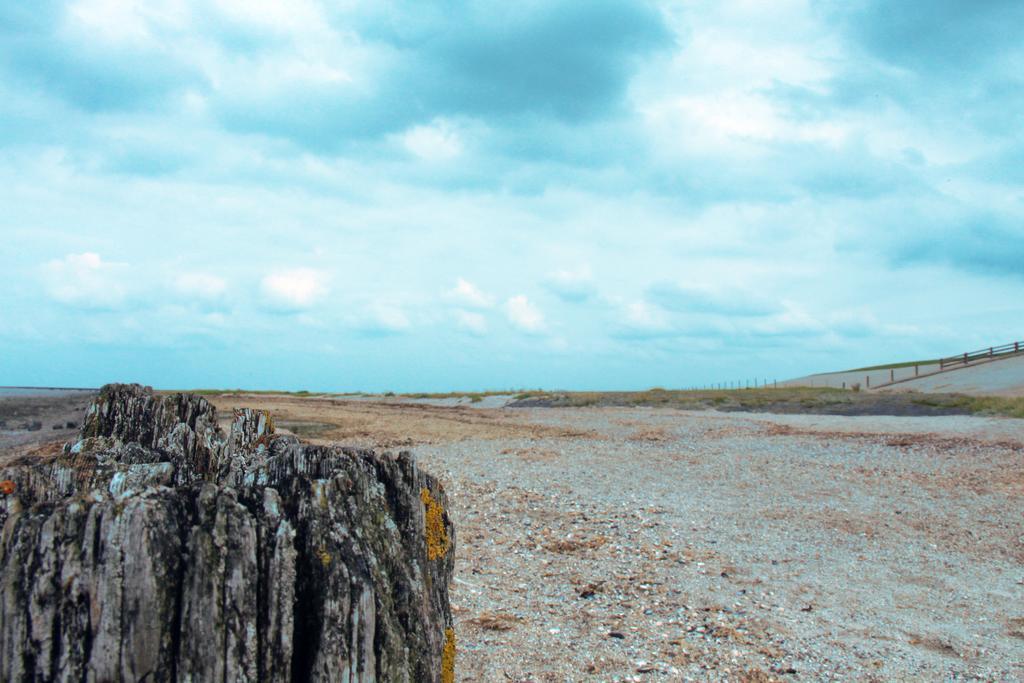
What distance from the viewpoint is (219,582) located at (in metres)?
3.11

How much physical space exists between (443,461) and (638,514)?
6871mm

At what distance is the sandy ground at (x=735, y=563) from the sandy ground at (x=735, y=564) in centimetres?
4

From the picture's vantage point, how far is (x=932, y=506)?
47.6 ft

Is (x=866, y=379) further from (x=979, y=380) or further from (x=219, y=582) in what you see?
(x=219, y=582)

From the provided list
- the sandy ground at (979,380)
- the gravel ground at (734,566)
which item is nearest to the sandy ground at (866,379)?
the sandy ground at (979,380)

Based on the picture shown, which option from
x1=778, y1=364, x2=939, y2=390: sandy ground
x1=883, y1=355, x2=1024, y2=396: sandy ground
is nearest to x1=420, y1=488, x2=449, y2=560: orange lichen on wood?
x1=883, y1=355, x2=1024, y2=396: sandy ground

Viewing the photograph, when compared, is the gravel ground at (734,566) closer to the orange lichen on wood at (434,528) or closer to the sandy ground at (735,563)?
the sandy ground at (735,563)

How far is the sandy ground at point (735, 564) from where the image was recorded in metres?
6.96

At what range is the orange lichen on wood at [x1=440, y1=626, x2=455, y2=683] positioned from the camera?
4136 mm

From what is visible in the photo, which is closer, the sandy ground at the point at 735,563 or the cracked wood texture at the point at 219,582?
the cracked wood texture at the point at 219,582

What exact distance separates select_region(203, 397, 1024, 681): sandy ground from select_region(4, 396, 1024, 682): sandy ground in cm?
4

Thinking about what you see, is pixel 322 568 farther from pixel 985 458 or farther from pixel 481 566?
pixel 985 458

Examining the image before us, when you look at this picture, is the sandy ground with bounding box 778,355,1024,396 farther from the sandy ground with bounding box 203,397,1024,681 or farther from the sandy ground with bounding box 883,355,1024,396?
the sandy ground with bounding box 203,397,1024,681

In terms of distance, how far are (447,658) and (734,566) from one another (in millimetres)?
6832
